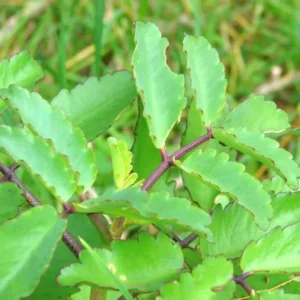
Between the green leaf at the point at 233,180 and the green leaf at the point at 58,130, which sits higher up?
the green leaf at the point at 58,130

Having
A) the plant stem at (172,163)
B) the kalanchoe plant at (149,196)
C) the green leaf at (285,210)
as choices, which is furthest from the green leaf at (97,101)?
the green leaf at (285,210)

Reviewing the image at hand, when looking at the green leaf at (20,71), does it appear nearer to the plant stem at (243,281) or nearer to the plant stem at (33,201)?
the plant stem at (33,201)

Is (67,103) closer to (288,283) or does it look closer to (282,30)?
(288,283)

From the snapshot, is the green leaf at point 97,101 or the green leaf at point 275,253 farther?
the green leaf at point 97,101

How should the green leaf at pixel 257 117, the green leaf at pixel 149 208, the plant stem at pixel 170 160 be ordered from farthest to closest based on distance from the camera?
the green leaf at pixel 257 117 < the plant stem at pixel 170 160 < the green leaf at pixel 149 208

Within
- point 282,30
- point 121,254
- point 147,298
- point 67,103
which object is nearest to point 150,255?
point 121,254

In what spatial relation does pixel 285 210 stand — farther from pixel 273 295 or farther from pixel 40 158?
pixel 40 158

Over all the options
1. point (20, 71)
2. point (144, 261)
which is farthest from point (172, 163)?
point (20, 71)

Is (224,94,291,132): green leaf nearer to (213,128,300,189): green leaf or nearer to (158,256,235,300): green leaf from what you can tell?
(213,128,300,189): green leaf
